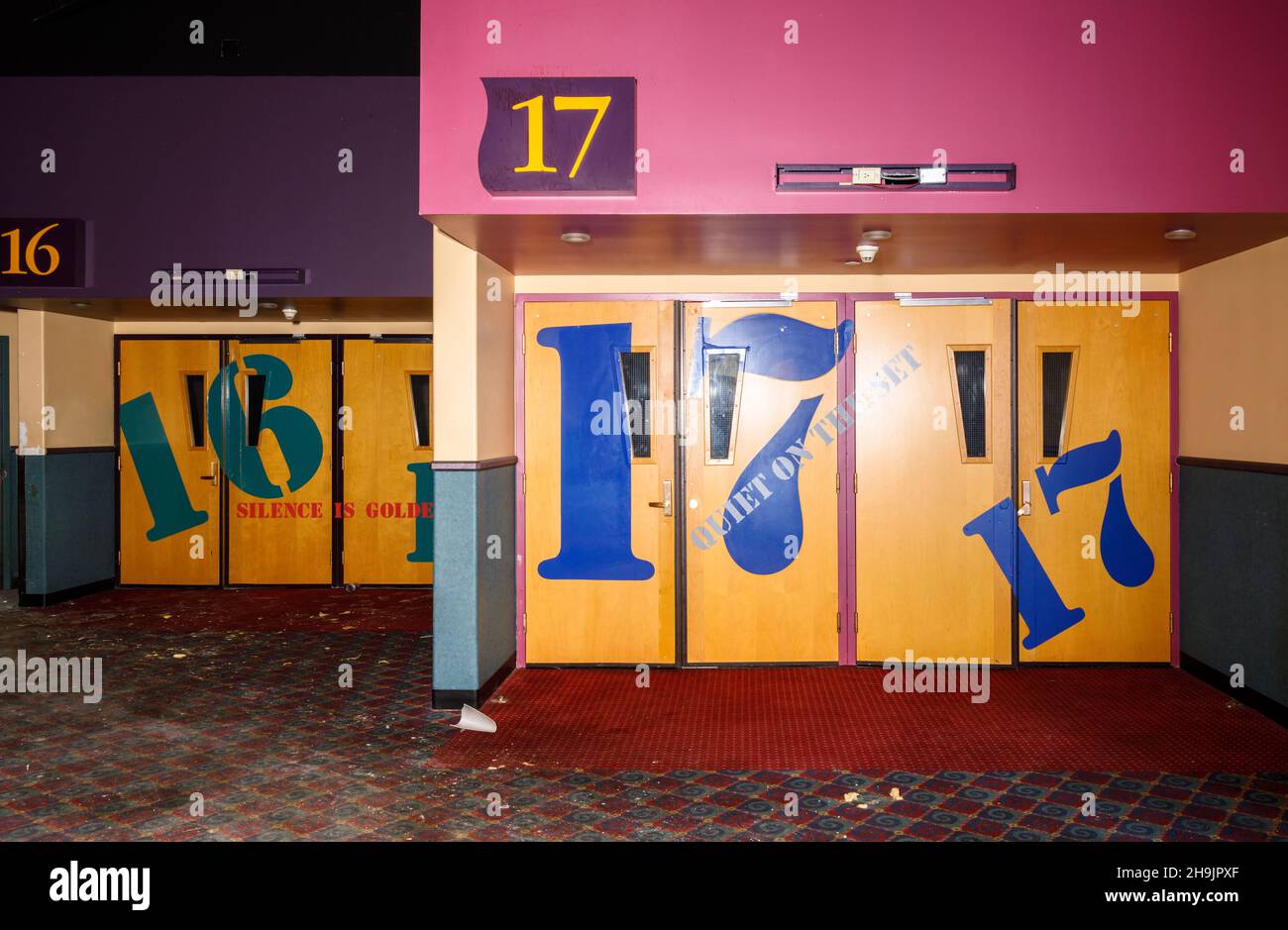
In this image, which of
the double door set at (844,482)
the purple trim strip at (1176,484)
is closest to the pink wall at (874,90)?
the double door set at (844,482)

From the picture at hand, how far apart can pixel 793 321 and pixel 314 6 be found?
504 cm

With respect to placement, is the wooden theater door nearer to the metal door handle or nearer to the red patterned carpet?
the metal door handle

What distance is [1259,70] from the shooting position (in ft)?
13.9

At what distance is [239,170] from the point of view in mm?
6625

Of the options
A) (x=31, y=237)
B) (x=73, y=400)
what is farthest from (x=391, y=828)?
(x=73, y=400)

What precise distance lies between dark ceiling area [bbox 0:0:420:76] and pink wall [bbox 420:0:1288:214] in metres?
3.84

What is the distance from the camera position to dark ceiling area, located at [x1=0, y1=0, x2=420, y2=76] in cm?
759

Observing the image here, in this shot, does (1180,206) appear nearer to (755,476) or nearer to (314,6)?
(755,476)

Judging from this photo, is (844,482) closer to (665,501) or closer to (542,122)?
(665,501)

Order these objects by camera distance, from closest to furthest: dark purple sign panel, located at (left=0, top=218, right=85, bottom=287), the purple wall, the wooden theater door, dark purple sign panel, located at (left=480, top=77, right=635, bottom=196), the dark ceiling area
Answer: dark purple sign panel, located at (left=480, top=77, right=635, bottom=196)
the wooden theater door
the purple wall
dark purple sign panel, located at (left=0, top=218, right=85, bottom=287)
the dark ceiling area

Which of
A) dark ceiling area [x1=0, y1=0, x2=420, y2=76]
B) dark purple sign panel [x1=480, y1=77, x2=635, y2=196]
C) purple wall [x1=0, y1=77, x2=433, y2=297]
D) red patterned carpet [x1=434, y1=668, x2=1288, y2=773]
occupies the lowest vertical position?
red patterned carpet [x1=434, y1=668, x2=1288, y2=773]

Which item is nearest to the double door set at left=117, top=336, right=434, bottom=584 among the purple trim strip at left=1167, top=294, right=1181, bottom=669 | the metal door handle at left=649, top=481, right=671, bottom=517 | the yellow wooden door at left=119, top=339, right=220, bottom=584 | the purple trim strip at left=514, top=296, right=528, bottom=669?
the yellow wooden door at left=119, top=339, right=220, bottom=584

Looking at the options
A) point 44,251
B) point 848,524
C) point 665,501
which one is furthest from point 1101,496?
point 44,251

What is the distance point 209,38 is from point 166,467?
4071mm
